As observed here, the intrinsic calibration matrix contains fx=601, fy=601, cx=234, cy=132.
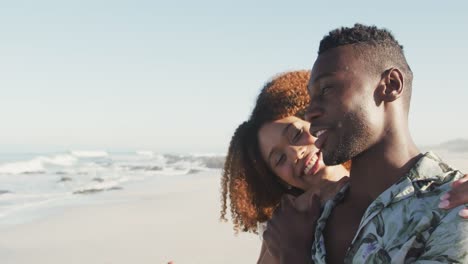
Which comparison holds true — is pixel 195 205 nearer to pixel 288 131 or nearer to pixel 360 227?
pixel 288 131

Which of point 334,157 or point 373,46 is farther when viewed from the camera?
point 373,46

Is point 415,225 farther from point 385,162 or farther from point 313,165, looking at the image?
point 313,165

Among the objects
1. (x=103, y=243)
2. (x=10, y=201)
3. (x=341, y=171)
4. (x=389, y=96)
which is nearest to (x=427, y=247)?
(x=389, y=96)

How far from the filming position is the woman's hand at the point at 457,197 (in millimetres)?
1919

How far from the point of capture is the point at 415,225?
2.00 meters

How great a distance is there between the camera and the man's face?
7.35 feet

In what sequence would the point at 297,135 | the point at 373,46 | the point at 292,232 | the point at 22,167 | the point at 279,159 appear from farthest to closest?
the point at 22,167
the point at 279,159
the point at 297,135
the point at 292,232
the point at 373,46

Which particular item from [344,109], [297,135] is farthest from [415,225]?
[297,135]

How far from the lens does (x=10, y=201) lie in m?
15.5

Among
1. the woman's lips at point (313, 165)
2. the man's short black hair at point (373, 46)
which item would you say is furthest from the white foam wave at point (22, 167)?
the man's short black hair at point (373, 46)

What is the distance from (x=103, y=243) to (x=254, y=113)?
578 cm

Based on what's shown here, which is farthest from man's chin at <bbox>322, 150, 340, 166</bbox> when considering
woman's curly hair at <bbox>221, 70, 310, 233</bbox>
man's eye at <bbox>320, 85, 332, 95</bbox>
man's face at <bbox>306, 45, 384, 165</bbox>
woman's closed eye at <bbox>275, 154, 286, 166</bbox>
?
woman's curly hair at <bbox>221, 70, 310, 233</bbox>

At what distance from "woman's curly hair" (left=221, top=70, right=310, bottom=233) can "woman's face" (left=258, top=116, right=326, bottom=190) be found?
0.40 feet

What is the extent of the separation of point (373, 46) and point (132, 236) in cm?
835
